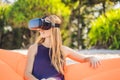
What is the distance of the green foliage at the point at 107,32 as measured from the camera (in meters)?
10.5

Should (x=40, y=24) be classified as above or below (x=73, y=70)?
above

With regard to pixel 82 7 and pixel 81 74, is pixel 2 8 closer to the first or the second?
pixel 82 7

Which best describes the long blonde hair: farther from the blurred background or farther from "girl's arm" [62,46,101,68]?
the blurred background

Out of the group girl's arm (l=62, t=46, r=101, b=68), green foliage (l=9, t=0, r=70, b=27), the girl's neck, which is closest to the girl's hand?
girl's arm (l=62, t=46, r=101, b=68)

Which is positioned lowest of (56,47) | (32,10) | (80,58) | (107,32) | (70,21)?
(107,32)

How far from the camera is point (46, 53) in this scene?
3.29 m

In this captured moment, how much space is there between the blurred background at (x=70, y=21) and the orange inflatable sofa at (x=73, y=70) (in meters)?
7.13

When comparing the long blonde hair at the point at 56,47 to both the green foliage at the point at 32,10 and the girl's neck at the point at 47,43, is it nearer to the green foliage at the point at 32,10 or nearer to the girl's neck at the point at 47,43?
the girl's neck at the point at 47,43

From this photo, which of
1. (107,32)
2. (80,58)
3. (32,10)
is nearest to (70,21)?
(32,10)

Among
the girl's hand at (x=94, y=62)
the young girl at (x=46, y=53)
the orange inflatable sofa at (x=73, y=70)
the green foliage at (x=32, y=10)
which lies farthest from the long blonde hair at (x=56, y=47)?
the green foliage at (x=32, y=10)

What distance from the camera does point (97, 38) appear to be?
10742mm

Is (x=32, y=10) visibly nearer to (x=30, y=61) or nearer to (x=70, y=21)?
(x=70, y=21)

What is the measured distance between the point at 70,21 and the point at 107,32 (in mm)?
1998

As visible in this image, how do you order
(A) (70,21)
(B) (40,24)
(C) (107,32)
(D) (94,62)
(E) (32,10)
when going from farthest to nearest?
(A) (70,21) → (E) (32,10) → (C) (107,32) → (D) (94,62) → (B) (40,24)
